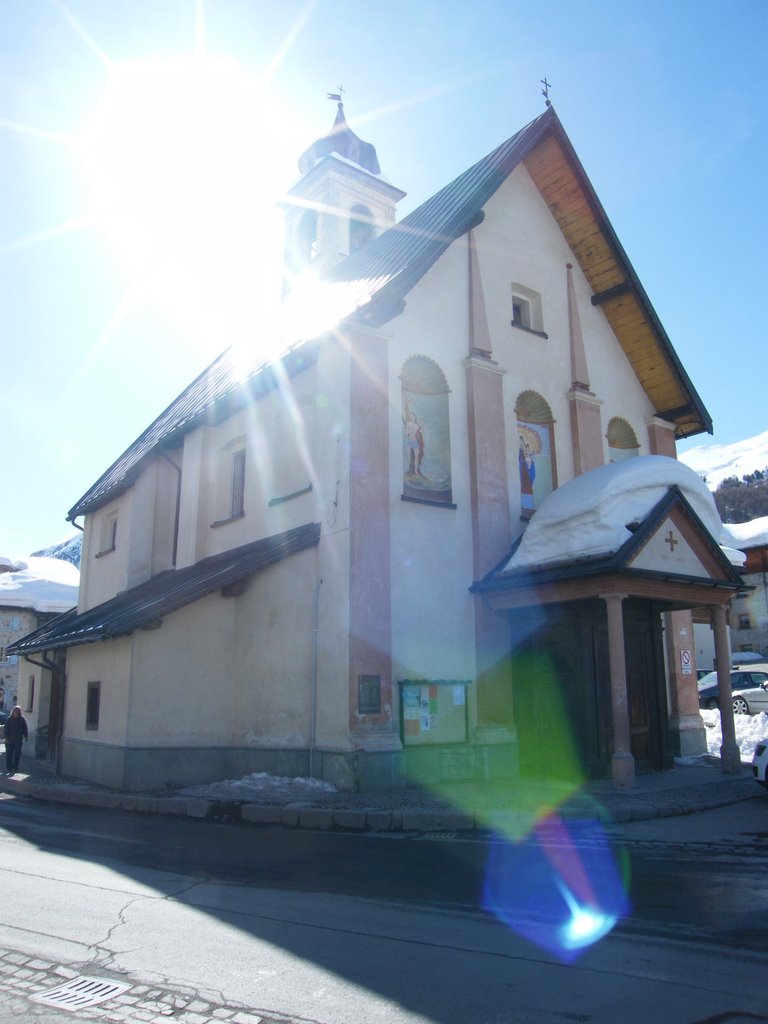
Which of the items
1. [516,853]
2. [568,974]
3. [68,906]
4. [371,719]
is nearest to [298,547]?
[371,719]

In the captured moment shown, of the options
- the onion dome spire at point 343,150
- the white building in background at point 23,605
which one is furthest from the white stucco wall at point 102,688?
the white building in background at point 23,605

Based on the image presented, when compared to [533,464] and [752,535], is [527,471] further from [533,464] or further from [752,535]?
[752,535]

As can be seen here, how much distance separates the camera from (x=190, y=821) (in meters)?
11.7

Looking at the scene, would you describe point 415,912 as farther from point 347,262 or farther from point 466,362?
point 347,262

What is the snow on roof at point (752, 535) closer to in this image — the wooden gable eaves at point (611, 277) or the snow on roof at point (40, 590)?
the wooden gable eaves at point (611, 277)

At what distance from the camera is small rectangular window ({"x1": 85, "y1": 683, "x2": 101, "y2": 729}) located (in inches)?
649

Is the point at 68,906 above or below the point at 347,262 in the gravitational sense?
below

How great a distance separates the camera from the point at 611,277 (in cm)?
1972

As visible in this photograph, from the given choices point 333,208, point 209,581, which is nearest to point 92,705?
point 209,581

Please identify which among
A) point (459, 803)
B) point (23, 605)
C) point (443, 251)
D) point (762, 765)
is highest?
point (443, 251)

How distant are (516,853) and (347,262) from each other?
53.4 ft

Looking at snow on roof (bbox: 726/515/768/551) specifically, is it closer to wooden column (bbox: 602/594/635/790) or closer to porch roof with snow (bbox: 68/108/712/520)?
porch roof with snow (bbox: 68/108/712/520)

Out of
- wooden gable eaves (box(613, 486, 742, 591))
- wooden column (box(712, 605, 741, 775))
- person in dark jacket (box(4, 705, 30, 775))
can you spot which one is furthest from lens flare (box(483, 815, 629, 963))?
person in dark jacket (box(4, 705, 30, 775))

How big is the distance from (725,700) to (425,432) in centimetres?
736
